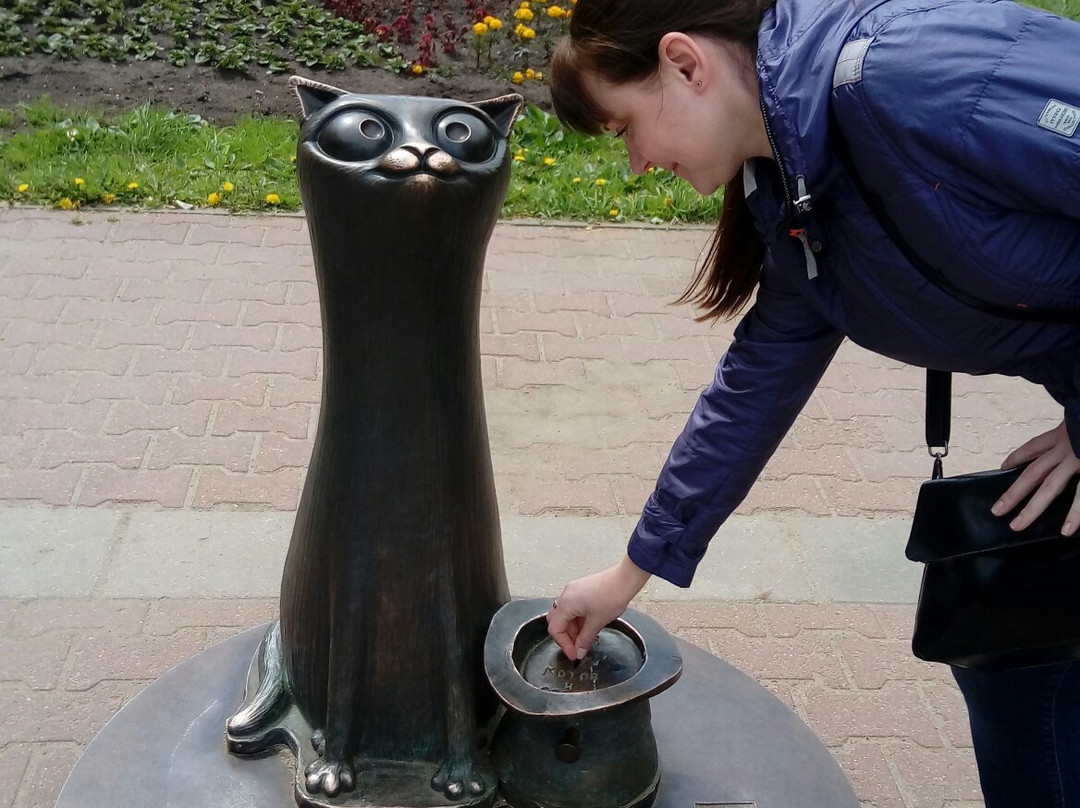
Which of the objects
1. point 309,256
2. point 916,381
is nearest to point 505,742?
point 916,381

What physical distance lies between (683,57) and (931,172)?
357mm

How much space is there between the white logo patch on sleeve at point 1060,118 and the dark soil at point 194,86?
5.18m

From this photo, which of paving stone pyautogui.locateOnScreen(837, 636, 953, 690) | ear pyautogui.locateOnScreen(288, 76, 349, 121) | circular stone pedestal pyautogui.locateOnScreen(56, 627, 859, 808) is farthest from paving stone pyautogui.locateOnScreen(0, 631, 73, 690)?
paving stone pyautogui.locateOnScreen(837, 636, 953, 690)

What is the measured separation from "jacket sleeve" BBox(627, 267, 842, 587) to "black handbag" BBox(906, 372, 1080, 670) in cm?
24

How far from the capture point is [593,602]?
70.6 inches

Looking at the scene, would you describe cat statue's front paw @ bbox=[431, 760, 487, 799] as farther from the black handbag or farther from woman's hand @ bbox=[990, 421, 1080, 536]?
woman's hand @ bbox=[990, 421, 1080, 536]

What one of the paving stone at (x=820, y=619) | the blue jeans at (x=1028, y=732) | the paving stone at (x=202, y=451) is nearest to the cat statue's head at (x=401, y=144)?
the blue jeans at (x=1028, y=732)

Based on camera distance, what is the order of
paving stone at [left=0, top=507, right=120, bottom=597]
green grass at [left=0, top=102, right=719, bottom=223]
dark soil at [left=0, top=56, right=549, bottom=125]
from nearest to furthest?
paving stone at [left=0, top=507, right=120, bottom=597]
green grass at [left=0, top=102, right=719, bottom=223]
dark soil at [left=0, top=56, right=549, bottom=125]

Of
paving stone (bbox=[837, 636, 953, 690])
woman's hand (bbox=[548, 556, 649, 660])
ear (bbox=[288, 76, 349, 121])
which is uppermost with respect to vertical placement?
ear (bbox=[288, 76, 349, 121])

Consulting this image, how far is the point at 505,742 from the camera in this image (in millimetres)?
1861

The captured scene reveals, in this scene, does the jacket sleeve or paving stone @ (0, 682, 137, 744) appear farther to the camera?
paving stone @ (0, 682, 137, 744)

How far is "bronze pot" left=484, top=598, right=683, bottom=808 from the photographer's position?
5.62 feet

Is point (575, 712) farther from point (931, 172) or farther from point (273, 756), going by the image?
point (931, 172)

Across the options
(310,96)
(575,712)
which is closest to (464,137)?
(310,96)
